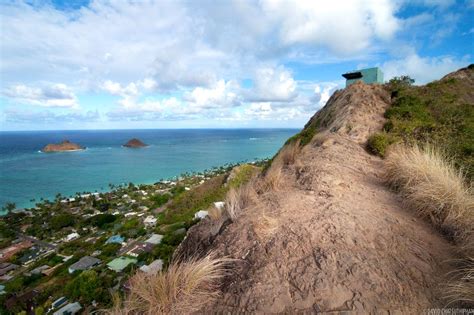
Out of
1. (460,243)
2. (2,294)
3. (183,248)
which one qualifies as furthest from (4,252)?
(460,243)

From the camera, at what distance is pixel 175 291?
2682 mm

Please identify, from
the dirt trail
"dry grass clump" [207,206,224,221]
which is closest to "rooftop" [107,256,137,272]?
"dry grass clump" [207,206,224,221]

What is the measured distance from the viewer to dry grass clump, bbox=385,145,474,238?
379cm

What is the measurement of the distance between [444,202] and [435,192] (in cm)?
26

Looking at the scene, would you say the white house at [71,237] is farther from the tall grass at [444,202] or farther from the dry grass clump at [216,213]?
the tall grass at [444,202]

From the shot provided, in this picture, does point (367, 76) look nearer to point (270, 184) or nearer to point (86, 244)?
point (270, 184)

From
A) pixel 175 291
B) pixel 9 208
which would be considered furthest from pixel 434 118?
pixel 9 208

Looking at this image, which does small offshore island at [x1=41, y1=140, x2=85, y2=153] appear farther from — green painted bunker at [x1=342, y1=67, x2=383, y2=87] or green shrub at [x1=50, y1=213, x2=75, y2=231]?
green painted bunker at [x1=342, y1=67, x2=383, y2=87]

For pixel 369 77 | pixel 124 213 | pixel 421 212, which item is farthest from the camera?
pixel 124 213

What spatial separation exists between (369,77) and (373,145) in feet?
46.8

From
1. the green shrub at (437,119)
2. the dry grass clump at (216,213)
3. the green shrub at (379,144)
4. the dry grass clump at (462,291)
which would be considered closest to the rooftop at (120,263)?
the dry grass clump at (216,213)

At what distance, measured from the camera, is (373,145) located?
335 inches

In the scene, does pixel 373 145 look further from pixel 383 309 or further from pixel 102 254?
pixel 102 254

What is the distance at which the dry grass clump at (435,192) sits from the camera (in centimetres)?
379
